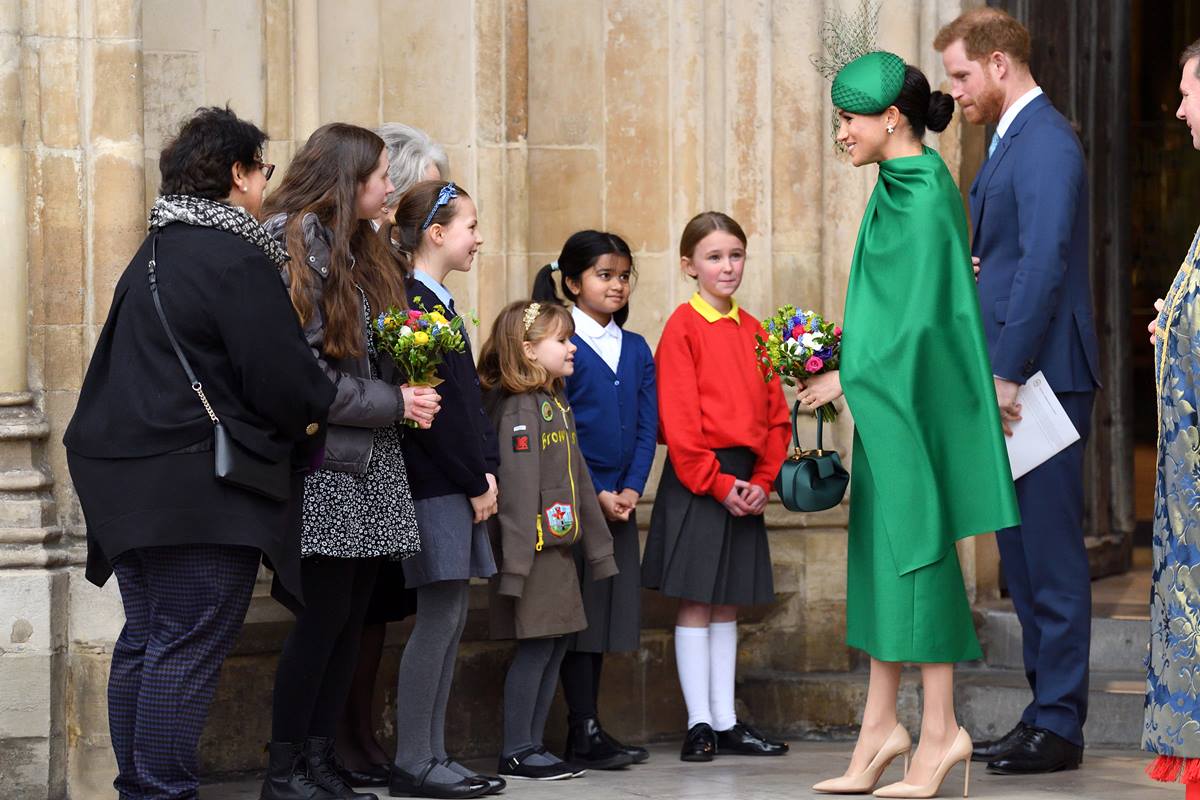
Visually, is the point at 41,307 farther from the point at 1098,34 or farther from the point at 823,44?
the point at 1098,34

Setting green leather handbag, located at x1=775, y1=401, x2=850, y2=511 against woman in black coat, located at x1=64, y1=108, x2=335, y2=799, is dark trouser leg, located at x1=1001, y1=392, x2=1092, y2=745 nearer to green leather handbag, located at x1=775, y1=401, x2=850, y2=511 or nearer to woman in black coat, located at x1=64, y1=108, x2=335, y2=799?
green leather handbag, located at x1=775, y1=401, x2=850, y2=511

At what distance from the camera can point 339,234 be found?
545 centimetres

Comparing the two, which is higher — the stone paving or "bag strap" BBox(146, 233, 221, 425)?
"bag strap" BBox(146, 233, 221, 425)

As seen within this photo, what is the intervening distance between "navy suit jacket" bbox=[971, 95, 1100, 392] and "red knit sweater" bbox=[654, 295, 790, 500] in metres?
0.81

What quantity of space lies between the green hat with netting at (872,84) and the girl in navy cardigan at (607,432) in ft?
3.75

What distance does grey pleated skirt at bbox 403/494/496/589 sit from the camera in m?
5.69

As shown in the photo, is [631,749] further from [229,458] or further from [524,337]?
[229,458]

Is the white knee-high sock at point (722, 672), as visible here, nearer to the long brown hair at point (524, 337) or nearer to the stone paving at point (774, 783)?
the stone paving at point (774, 783)

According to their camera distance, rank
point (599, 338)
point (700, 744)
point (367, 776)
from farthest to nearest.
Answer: point (599, 338)
point (700, 744)
point (367, 776)

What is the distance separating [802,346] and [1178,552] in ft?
3.97

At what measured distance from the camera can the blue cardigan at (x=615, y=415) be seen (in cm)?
645

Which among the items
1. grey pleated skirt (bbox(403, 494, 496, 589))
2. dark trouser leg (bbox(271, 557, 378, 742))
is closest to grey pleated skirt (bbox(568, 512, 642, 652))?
grey pleated skirt (bbox(403, 494, 496, 589))

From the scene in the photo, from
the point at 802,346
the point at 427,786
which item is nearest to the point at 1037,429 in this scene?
the point at 802,346

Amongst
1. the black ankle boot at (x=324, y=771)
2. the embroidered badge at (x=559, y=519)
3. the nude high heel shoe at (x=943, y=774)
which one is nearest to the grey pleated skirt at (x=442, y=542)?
the embroidered badge at (x=559, y=519)
